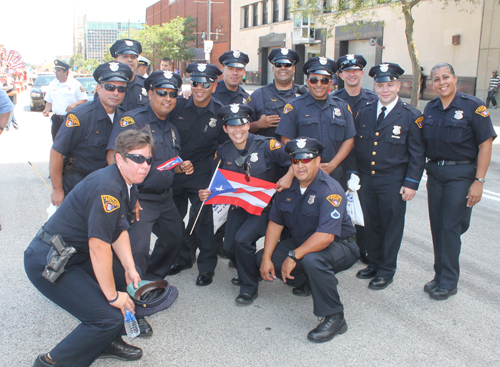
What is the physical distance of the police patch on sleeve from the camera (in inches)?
113

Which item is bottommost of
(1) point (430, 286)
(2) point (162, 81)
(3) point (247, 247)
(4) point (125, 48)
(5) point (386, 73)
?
(1) point (430, 286)

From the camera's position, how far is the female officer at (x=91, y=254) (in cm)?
288

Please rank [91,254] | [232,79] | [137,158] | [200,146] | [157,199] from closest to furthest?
[91,254], [137,158], [157,199], [200,146], [232,79]

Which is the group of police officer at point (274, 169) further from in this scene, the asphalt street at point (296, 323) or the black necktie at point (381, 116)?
the asphalt street at point (296, 323)

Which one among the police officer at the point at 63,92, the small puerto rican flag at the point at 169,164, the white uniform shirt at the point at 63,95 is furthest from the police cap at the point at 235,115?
the white uniform shirt at the point at 63,95

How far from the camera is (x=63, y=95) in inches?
351

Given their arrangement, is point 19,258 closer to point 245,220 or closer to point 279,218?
Answer: point 245,220

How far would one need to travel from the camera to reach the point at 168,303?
3.13 metres

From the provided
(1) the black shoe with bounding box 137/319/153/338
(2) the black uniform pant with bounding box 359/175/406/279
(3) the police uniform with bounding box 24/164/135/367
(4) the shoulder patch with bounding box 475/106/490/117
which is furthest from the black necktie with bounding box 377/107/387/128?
(1) the black shoe with bounding box 137/319/153/338

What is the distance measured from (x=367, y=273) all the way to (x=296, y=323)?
131 centimetres

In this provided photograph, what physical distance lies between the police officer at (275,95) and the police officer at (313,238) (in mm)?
1370

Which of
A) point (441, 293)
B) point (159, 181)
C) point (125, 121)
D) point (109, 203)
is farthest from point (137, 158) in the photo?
point (441, 293)

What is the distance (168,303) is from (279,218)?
1.41 meters

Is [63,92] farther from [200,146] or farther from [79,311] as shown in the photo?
[79,311]
